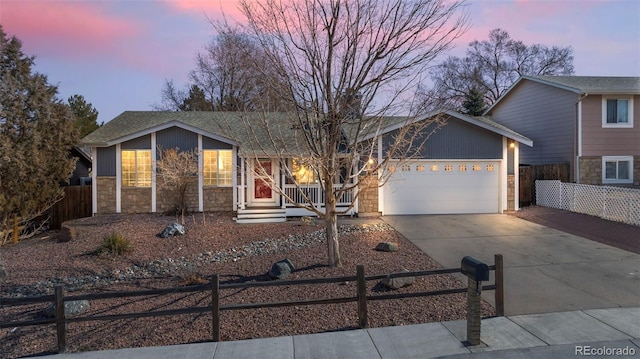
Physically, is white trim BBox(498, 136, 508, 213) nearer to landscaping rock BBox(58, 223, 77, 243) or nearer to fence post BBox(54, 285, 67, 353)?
fence post BBox(54, 285, 67, 353)

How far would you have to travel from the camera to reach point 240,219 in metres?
13.4

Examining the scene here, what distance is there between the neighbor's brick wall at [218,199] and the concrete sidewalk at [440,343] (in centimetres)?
1016

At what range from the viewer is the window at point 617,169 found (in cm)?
1569

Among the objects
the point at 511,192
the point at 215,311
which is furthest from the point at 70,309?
the point at 511,192

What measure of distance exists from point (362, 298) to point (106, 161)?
1277cm

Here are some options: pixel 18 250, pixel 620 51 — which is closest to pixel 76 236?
pixel 18 250

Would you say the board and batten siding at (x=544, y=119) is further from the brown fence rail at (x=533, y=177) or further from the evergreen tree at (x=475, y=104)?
the evergreen tree at (x=475, y=104)

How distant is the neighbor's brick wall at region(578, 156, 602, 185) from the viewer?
15.5 m

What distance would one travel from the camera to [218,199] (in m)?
14.8

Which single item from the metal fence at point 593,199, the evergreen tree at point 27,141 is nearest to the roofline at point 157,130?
the evergreen tree at point 27,141

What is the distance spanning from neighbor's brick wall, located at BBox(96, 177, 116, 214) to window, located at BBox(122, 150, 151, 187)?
42cm

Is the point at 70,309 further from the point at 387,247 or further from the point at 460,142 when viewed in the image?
the point at 460,142

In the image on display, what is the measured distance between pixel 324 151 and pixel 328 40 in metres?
1.98

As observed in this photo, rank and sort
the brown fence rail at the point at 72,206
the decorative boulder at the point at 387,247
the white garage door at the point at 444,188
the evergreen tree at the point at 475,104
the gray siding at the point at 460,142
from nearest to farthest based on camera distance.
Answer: the decorative boulder at the point at 387,247
the gray siding at the point at 460,142
the white garage door at the point at 444,188
the brown fence rail at the point at 72,206
the evergreen tree at the point at 475,104
